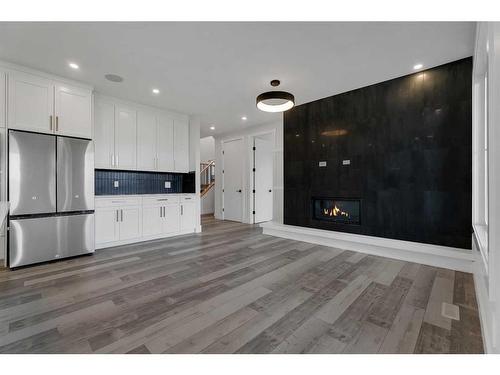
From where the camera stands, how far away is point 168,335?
163 cm

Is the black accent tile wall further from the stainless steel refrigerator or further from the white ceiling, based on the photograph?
the stainless steel refrigerator

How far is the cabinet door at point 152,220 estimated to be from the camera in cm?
440

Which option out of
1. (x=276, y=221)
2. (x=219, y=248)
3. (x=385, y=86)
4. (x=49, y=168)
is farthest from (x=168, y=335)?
(x=385, y=86)

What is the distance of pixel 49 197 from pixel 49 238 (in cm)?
58

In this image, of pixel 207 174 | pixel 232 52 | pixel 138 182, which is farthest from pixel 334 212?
pixel 207 174

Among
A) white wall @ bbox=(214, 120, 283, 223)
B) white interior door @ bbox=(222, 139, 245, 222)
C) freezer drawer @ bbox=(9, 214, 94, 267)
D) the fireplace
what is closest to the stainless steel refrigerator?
freezer drawer @ bbox=(9, 214, 94, 267)

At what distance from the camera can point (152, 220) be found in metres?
4.51

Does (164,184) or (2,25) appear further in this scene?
(164,184)

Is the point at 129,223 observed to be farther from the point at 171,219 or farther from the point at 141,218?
the point at 171,219

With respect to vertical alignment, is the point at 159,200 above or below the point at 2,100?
below

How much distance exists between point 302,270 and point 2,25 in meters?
4.23

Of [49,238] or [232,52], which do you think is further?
[49,238]
